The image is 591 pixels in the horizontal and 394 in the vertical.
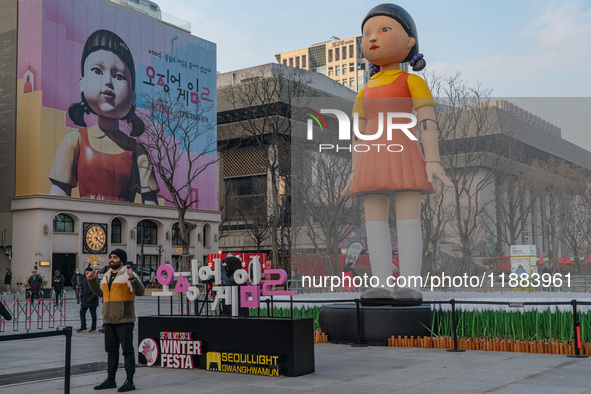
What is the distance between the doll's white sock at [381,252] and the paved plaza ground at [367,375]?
6.21 ft

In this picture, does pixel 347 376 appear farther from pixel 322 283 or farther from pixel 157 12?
pixel 157 12

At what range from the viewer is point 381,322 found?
13.0 metres

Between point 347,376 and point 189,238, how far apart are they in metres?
53.8

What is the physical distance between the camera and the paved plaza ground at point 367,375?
27.3 ft

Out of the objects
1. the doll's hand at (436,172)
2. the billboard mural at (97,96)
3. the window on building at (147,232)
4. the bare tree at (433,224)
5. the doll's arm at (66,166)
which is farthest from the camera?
the window on building at (147,232)

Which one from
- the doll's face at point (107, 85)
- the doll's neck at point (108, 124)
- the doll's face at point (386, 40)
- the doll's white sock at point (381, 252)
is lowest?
the doll's white sock at point (381, 252)

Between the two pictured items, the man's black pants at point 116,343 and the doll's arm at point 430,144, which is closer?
the man's black pants at point 116,343

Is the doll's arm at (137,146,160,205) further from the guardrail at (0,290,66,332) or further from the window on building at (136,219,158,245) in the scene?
the guardrail at (0,290,66,332)

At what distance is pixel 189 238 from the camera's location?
62062 mm

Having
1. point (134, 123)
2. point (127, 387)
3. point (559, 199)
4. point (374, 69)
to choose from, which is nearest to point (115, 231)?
point (134, 123)

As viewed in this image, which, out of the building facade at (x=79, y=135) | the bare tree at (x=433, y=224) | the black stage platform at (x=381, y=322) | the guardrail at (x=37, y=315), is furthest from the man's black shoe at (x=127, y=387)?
the building facade at (x=79, y=135)

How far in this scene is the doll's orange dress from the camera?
13539 millimetres

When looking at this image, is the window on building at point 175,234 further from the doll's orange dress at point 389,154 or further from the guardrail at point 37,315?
the doll's orange dress at point 389,154

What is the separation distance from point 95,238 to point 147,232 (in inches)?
244
